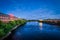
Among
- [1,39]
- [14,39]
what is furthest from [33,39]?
[1,39]

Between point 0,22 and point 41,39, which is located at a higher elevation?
point 0,22

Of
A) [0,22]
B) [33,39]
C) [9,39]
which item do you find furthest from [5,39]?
[0,22]

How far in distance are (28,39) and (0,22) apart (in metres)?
1.86

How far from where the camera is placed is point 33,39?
18.7 feet

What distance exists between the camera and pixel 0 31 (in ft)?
18.6

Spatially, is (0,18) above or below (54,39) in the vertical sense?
above

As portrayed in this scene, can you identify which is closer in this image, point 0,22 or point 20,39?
point 20,39

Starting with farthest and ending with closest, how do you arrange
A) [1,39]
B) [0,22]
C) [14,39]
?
[0,22], [14,39], [1,39]

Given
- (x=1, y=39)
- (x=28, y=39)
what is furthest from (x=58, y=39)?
(x=1, y=39)

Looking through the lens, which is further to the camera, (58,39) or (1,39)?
(58,39)

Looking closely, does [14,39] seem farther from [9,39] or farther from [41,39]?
[41,39]

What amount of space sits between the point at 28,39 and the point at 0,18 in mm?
2143

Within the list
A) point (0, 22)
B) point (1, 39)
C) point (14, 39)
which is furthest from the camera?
point (0, 22)

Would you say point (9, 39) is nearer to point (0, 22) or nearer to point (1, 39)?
point (1, 39)
